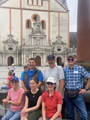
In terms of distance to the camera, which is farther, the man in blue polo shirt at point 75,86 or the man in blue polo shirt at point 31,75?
the man in blue polo shirt at point 31,75

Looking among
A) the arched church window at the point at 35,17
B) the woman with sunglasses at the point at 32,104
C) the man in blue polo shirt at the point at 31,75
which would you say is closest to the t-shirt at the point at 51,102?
the woman with sunglasses at the point at 32,104

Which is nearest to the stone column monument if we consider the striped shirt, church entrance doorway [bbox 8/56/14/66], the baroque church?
the striped shirt

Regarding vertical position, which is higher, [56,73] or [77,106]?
[56,73]

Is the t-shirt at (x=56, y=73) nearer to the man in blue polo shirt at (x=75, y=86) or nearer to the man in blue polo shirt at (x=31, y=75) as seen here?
the man in blue polo shirt at (x=75, y=86)

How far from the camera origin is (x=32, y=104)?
4.29m

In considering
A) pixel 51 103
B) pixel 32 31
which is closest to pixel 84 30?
pixel 51 103

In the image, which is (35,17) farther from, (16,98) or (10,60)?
(16,98)

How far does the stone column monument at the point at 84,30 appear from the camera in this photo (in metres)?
6.36

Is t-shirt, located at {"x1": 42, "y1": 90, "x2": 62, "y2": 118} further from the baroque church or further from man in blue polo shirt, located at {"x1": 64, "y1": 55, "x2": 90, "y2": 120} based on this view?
the baroque church

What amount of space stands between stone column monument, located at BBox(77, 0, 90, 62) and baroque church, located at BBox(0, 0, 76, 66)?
116 feet

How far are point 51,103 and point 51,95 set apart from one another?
6.5 inches

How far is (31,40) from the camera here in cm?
4250

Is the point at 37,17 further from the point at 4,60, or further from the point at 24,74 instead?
the point at 24,74

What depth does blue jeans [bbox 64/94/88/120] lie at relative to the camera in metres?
4.27
